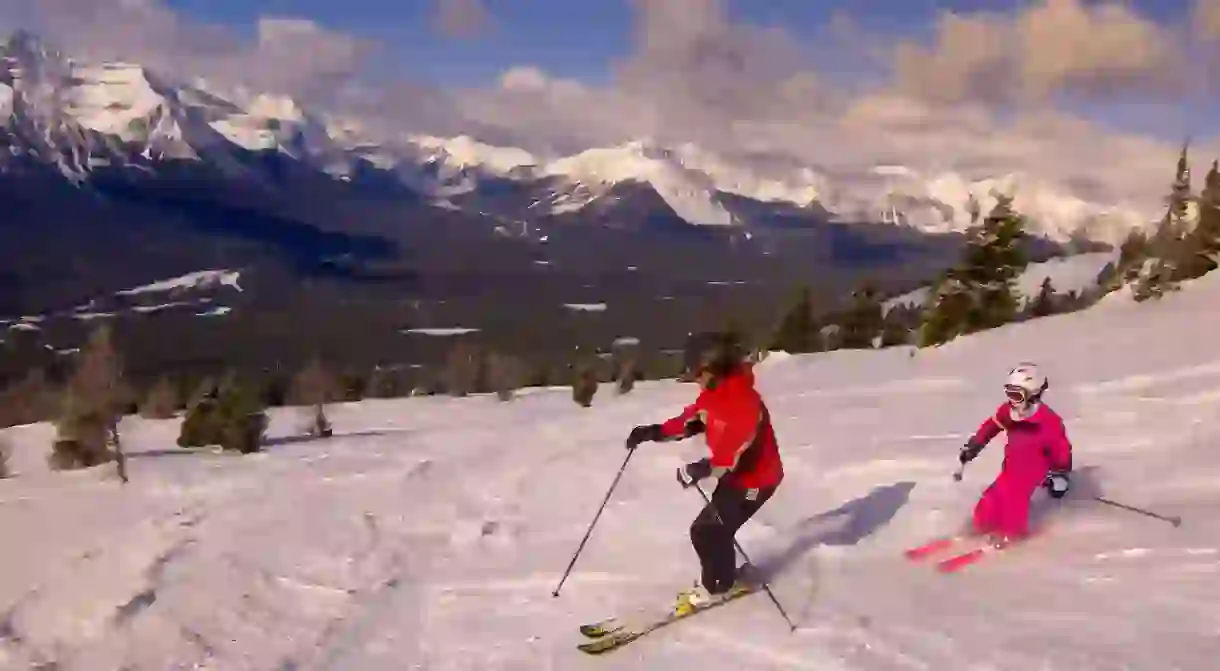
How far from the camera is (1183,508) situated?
990 centimetres

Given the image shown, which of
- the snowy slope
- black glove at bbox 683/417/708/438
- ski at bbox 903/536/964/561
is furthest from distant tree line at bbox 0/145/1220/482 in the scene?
the snowy slope

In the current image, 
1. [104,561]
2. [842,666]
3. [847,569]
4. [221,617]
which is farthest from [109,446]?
[842,666]

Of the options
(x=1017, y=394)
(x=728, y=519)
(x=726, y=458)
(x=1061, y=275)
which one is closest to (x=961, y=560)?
(x=1017, y=394)

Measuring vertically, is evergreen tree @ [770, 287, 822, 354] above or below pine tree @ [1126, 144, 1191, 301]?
below

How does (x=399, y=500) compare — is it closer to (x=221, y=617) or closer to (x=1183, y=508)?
(x=221, y=617)

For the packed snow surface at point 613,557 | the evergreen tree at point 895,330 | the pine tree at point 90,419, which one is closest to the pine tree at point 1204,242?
the evergreen tree at point 895,330

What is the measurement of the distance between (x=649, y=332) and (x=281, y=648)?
18099 centimetres

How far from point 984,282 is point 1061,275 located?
69.9 metres

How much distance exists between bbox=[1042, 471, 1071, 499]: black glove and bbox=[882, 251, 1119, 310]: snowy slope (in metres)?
85.8

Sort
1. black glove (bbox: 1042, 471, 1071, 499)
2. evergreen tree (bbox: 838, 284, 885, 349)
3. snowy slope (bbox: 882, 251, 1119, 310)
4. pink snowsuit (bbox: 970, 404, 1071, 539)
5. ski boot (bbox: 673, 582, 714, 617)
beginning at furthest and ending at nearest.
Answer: snowy slope (bbox: 882, 251, 1119, 310)
evergreen tree (bbox: 838, 284, 885, 349)
pink snowsuit (bbox: 970, 404, 1071, 539)
black glove (bbox: 1042, 471, 1071, 499)
ski boot (bbox: 673, 582, 714, 617)

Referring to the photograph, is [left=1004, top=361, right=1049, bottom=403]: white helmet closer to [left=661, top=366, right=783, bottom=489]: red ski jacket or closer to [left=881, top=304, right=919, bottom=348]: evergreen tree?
[left=661, top=366, right=783, bottom=489]: red ski jacket

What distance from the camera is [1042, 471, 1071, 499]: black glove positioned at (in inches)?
354

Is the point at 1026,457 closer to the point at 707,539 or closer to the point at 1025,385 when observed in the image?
the point at 1025,385

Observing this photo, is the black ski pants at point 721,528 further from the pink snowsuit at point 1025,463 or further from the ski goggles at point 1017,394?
the ski goggles at point 1017,394
